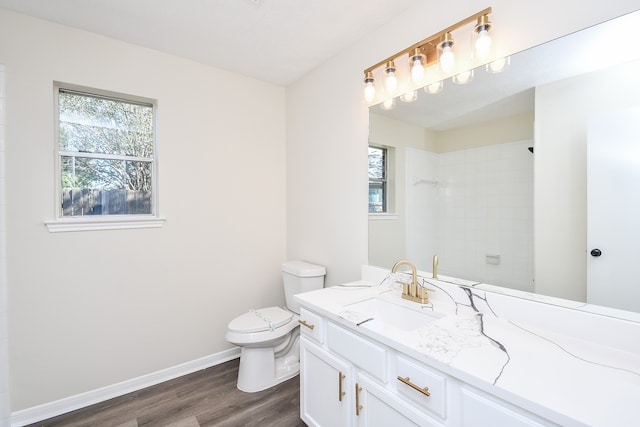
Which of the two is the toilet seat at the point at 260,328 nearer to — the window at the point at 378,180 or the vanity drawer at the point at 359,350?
the vanity drawer at the point at 359,350

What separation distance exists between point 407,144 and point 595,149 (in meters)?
0.90

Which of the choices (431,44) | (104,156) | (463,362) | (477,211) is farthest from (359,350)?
(104,156)

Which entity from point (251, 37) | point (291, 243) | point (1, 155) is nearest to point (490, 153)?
point (251, 37)

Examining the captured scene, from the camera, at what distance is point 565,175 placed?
1188 mm

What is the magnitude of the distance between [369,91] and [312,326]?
1.49 metres

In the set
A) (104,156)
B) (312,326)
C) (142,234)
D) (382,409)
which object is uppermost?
(104,156)

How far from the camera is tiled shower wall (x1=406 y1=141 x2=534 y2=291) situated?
1.31 metres

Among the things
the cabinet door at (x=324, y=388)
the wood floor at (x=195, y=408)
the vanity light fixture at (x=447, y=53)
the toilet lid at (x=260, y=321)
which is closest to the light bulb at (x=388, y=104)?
the vanity light fixture at (x=447, y=53)

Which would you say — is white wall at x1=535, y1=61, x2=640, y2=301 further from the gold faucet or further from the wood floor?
the wood floor

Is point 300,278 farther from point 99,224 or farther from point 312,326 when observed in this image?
point 99,224

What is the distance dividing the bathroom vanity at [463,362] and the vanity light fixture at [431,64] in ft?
3.64

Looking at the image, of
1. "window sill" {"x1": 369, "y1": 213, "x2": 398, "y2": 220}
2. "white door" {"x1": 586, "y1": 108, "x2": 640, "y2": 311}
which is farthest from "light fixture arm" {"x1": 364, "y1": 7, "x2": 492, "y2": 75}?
→ "window sill" {"x1": 369, "y1": 213, "x2": 398, "y2": 220}

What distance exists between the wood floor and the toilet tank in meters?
0.65

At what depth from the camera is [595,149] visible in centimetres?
110
